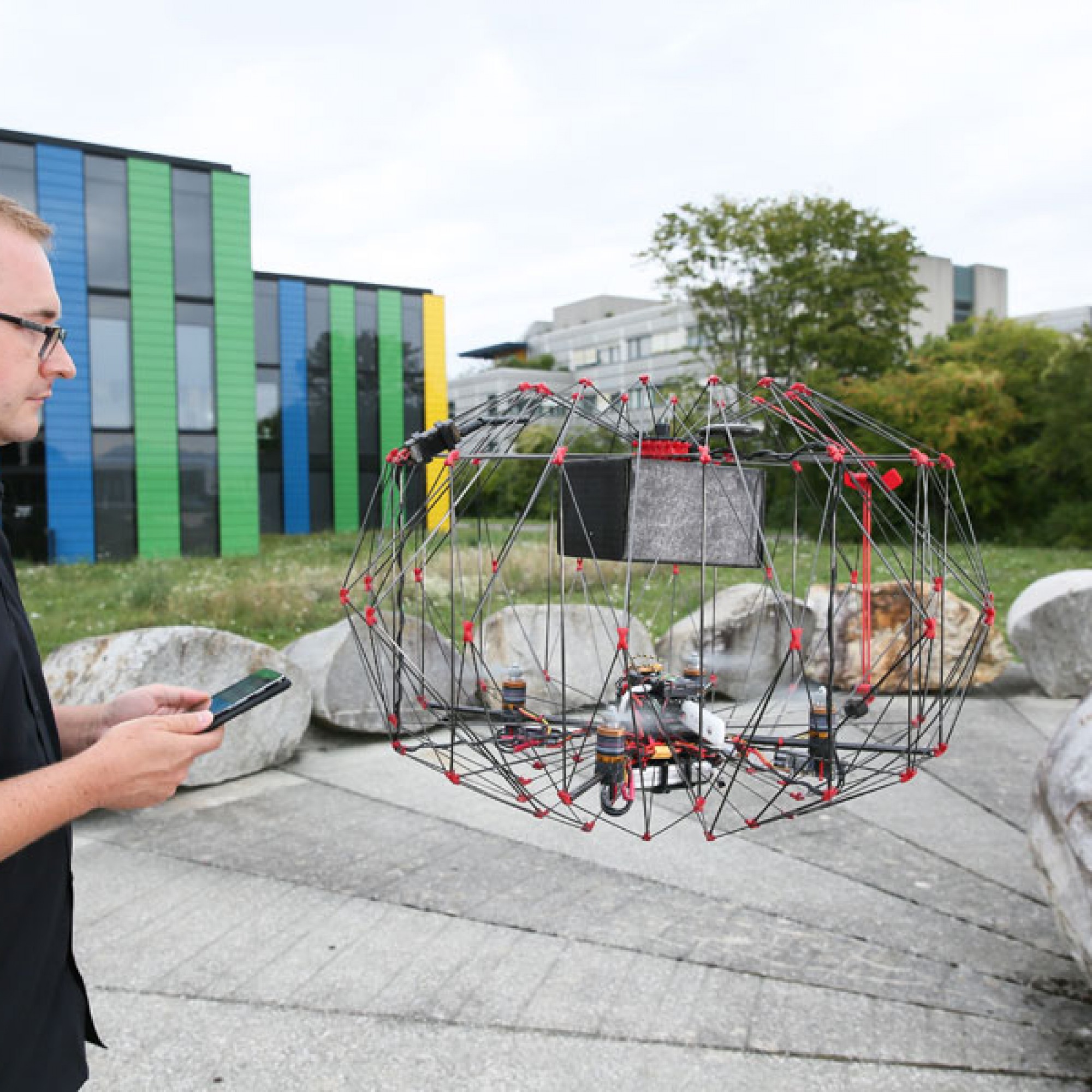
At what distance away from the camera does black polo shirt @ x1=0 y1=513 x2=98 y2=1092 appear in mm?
1618

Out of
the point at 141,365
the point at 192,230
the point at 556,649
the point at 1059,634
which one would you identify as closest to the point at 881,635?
the point at 1059,634

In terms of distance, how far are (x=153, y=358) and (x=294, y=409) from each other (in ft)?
27.2

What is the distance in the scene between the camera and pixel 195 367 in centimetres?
1756

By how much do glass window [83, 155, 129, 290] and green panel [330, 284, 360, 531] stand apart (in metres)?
8.76

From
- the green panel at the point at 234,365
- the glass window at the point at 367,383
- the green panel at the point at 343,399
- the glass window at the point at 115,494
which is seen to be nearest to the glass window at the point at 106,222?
the green panel at the point at 234,365

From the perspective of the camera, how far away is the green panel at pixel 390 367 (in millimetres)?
25531

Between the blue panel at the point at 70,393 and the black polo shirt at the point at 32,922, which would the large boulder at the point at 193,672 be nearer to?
the black polo shirt at the point at 32,922

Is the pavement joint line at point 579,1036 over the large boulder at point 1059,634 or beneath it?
beneath

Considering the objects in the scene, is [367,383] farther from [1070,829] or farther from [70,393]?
[1070,829]

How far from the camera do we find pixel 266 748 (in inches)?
227

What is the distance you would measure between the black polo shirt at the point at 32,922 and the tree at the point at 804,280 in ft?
67.5

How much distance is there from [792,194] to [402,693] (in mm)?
21936

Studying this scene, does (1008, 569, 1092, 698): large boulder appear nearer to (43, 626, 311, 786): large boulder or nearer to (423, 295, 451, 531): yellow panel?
(43, 626, 311, 786): large boulder

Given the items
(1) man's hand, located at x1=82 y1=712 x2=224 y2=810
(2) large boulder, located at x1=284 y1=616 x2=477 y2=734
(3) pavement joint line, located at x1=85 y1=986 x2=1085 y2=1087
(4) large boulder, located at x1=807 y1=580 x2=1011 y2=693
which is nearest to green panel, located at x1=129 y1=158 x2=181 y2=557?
(2) large boulder, located at x1=284 y1=616 x2=477 y2=734
